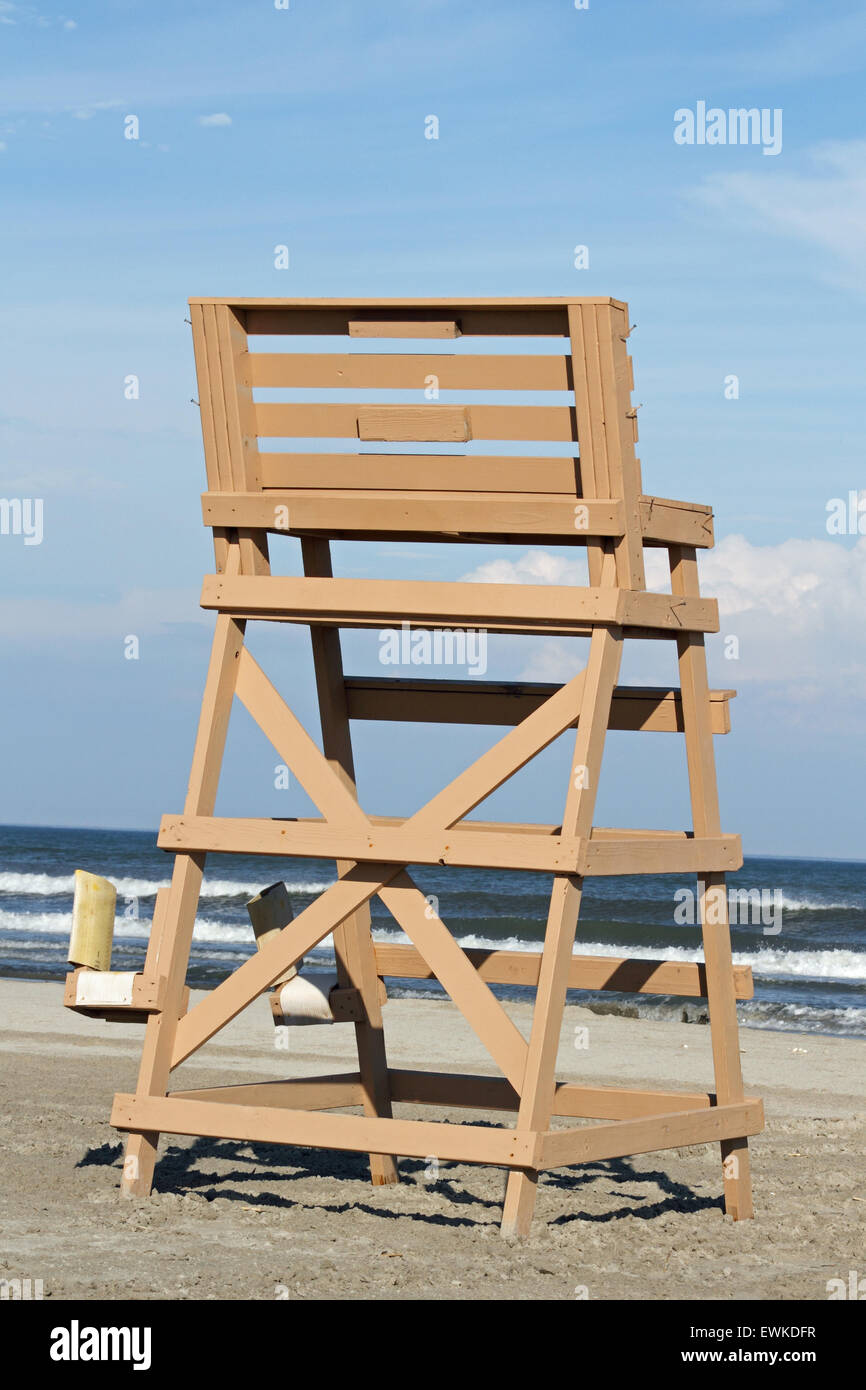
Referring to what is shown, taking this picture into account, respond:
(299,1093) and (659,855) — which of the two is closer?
(659,855)

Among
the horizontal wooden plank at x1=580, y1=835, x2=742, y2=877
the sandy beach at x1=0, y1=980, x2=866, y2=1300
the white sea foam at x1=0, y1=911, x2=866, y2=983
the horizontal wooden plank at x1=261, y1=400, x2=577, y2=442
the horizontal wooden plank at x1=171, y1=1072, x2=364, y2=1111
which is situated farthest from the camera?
the white sea foam at x1=0, y1=911, x2=866, y2=983

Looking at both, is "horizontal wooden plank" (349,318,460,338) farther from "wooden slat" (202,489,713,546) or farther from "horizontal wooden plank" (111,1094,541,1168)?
"horizontal wooden plank" (111,1094,541,1168)

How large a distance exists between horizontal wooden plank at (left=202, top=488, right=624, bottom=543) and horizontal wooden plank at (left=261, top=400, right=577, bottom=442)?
21cm

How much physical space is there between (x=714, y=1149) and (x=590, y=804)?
3340 mm

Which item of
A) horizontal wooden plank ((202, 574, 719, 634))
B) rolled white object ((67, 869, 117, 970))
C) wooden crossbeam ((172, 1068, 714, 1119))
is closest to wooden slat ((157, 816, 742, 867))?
rolled white object ((67, 869, 117, 970))

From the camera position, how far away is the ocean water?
1922 centimetres

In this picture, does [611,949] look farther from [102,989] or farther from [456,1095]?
[102,989]

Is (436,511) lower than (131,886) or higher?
lower

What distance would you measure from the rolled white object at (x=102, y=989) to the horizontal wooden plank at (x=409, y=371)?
2.24 metres

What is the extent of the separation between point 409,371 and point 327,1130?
2668 mm

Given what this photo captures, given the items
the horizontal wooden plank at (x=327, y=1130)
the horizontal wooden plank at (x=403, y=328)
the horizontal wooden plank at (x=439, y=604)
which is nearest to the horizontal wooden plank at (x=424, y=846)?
the horizontal wooden plank at (x=439, y=604)

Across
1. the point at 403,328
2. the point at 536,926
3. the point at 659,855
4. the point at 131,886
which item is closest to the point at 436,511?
the point at 403,328

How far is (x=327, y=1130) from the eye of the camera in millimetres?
5109
